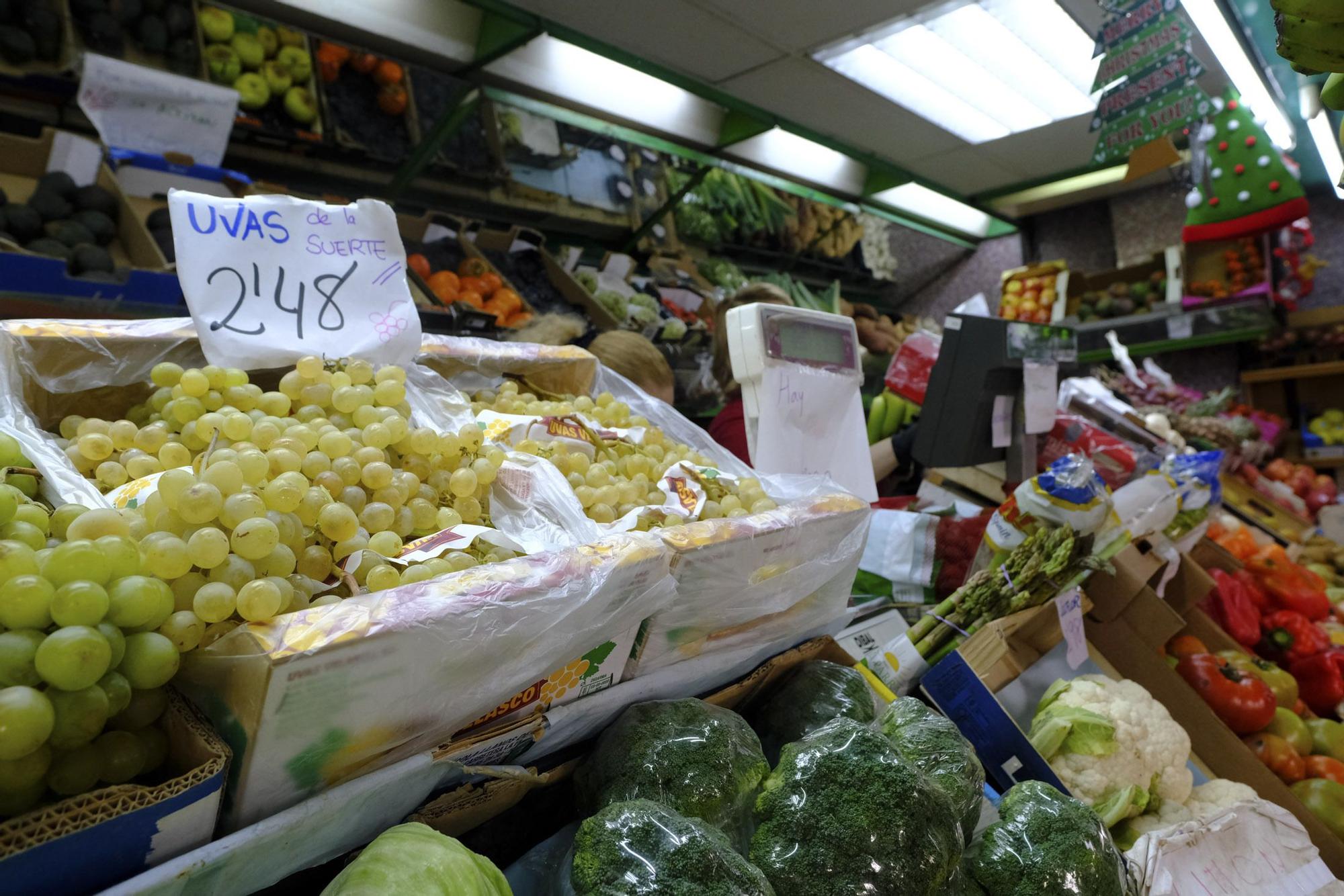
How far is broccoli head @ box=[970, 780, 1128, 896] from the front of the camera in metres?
0.85

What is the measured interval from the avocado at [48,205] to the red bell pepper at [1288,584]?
4.19 metres

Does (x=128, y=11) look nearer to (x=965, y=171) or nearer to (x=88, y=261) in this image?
(x=88, y=261)

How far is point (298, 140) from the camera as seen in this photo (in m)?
2.63

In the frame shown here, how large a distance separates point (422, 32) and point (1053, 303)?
14.8ft

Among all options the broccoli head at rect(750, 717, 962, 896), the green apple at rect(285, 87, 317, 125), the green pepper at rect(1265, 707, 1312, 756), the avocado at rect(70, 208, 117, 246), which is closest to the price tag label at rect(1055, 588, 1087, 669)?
the green pepper at rect(1265, 707, 1312, 756)

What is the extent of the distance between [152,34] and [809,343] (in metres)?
2.36

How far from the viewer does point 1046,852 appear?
2.84ft

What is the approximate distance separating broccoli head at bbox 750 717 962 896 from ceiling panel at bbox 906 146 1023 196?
14.7 ft

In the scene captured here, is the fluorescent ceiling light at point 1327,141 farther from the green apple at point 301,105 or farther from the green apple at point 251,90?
the green apple at point 251,90

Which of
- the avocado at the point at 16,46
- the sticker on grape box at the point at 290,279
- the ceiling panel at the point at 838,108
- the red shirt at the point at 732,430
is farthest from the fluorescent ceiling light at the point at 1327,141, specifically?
the avocado at the point at 16,46

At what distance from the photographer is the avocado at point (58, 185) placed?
6.89 ft

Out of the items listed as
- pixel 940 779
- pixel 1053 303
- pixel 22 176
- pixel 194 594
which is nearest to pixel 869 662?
pixel 940 779

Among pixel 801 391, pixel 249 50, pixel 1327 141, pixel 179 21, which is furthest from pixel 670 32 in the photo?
pixel 1327 141

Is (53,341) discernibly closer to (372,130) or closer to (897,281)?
(372,130)
